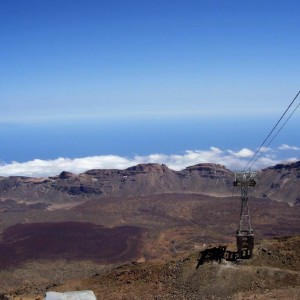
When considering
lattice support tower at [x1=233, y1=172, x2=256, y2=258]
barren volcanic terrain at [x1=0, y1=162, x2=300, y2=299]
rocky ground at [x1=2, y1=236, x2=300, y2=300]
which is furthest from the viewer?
barren volcanic terrain at [x1=0, y1=162, x2=300, y2=299]

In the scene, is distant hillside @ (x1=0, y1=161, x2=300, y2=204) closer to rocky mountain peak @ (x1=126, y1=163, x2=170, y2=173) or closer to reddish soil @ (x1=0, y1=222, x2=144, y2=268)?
rocky mountain peak @ (x1=126, y1=163, x2=170, y2=173)

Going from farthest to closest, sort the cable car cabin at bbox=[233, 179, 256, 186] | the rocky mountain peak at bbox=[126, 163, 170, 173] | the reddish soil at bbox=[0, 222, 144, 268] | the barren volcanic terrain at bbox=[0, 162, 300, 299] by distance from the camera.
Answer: the rocky mountain peak at bbox=[126, 163, 170, 173], the reddish soil at bbox=[0, 222, 144, 268], the barren volcanic terrain at bbox=[0, 162, 300, 299], the cable car cabin at bbox=[233, 179, 256, 186]

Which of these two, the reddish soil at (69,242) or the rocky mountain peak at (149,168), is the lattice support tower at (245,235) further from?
the rocky mountain peak at (149,168)

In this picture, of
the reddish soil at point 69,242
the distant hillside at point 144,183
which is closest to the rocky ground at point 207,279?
the reddish soil at point 69,242

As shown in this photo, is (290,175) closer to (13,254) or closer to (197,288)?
(13,254)

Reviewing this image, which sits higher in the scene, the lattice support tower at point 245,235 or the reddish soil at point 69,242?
the lattice support tower at point 245,235

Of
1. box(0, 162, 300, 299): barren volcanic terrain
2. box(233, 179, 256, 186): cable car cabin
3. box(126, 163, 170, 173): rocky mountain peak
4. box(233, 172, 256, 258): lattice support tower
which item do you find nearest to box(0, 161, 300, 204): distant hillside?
box(126, 163, 170, 173): rocky mountain peak
